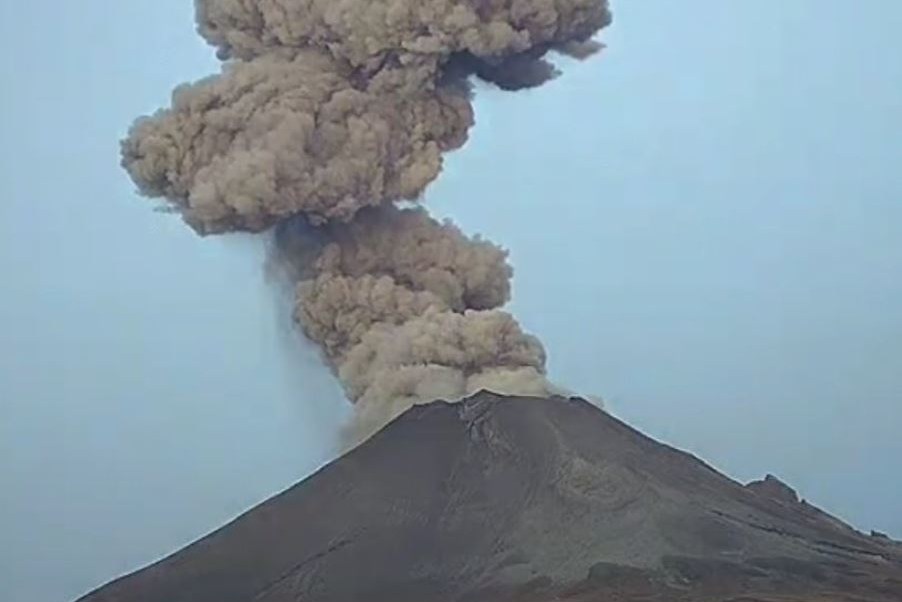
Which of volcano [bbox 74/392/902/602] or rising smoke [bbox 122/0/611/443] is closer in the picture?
volcano [bbox 74/392/902/602]

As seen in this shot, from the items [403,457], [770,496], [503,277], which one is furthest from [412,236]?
[770,496]

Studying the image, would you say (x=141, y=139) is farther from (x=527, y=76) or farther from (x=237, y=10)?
(x=527, y=76)

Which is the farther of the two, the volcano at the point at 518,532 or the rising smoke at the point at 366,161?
the rising smoke at the point at 366,161

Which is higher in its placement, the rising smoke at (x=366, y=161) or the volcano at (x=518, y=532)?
the rising smoke at (x=366, y=161)

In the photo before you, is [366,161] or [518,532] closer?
[518,532]

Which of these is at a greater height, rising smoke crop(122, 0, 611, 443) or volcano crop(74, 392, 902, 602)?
rising smoke crop(122, 0, 611, 443)
